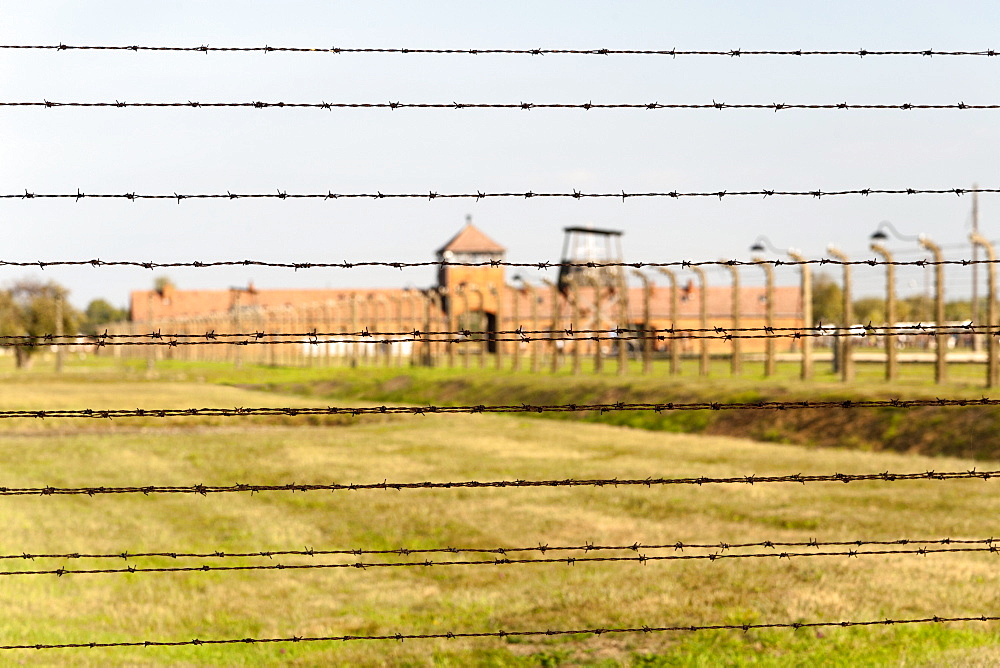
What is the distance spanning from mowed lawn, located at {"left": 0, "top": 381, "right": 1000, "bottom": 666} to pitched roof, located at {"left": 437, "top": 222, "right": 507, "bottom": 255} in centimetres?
8358

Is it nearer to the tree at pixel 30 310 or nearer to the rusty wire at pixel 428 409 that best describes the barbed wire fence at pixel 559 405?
the rusty wire at pixel 428 409

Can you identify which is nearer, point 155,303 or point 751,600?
point 751,600

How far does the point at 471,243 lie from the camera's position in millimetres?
109250

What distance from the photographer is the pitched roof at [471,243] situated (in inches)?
4269

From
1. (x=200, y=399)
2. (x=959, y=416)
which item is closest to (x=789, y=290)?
(x=200, y=399)

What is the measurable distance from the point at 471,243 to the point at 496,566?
96740mm

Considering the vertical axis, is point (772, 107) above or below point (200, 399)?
above

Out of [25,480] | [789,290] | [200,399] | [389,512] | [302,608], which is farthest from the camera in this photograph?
[789,290]

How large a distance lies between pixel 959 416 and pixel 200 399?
28198mm

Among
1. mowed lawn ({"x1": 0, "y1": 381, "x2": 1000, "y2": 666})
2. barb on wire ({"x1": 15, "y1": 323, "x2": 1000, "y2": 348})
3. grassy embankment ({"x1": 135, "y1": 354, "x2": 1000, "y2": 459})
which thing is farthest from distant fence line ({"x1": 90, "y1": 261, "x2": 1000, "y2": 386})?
mowed lawn ({"x1": 0, "y1": 381, "x2": 1000, "y2": 666})

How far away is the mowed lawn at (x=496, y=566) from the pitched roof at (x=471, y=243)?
83582mm

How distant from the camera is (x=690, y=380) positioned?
3366 cm

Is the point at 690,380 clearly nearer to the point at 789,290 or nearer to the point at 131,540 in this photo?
the point at 131,540

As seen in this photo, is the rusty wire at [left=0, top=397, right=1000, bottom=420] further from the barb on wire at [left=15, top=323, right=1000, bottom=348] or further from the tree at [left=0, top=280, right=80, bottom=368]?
the tree at [left=0, top=280, right=80, bottom=368]
